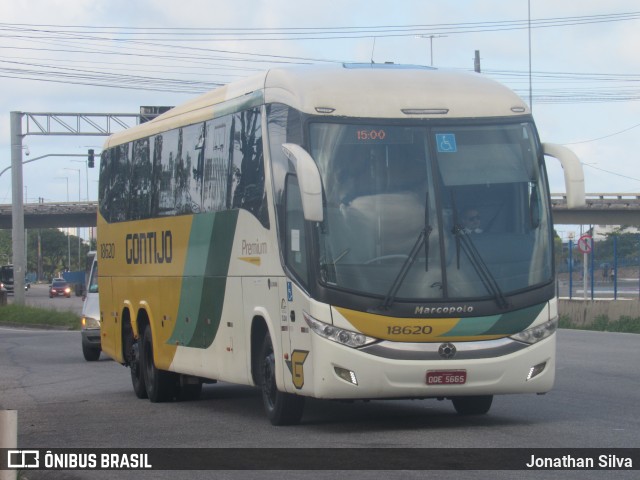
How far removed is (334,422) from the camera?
41.4 ft

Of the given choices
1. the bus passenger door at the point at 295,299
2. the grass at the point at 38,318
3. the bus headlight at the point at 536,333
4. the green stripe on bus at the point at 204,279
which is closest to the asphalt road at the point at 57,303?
the grass at the point at 38,318

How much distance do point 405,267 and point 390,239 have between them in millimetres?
299

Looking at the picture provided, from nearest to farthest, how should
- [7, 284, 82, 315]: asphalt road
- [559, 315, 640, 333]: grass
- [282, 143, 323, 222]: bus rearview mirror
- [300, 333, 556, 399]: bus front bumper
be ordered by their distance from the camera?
[282, 143, 323, 222]: bus rearview mirror, [300, 333, 556, 399]: bus front bumper, [559, 315, 640, 333]: grass, [7, 284, 82, 315]: asphalt road

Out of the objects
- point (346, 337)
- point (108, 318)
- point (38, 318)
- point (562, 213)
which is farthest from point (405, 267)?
point (562, 213)

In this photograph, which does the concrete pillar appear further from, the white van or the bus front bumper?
the white van

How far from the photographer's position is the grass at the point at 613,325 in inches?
1254

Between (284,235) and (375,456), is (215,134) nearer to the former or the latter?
(284,235)

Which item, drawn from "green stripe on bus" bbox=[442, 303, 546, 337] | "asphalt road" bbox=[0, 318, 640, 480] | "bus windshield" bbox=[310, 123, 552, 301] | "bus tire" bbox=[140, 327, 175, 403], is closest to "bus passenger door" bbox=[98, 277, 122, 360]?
"asphalt road" bbox=[0, 318, 640, 480]

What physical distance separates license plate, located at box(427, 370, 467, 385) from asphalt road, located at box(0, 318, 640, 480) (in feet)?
1.63

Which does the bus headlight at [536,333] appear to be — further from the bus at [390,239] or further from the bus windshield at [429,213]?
the bus windshield at [429,213]

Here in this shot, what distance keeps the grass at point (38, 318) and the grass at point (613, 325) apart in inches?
793

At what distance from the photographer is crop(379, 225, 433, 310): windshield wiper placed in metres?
11.2

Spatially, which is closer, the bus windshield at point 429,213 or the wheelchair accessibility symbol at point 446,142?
the bus windshield at point 429,213

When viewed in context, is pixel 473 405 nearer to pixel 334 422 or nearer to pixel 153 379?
pixel 334 422
